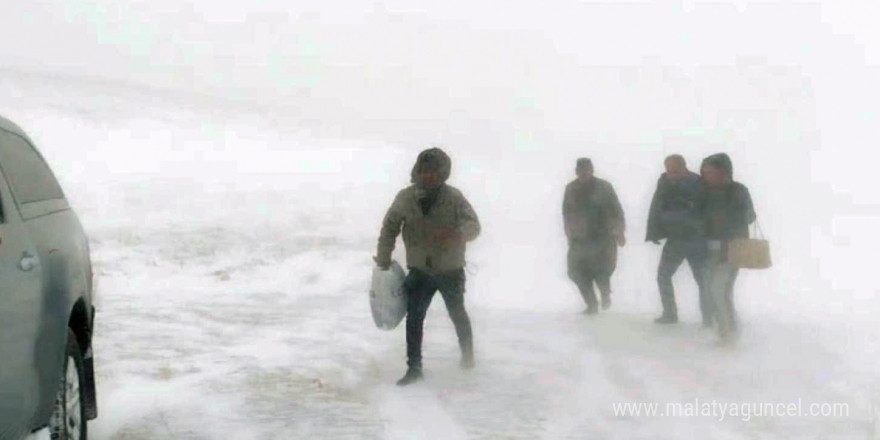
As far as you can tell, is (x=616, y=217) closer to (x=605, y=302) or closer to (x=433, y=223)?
(x=605, y=302)

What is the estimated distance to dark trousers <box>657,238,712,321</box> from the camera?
10.7 meters

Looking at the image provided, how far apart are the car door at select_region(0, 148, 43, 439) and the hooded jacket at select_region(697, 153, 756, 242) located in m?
6.83

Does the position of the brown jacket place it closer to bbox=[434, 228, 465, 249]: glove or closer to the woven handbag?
bbox=[434, 228, 465, 249]: glove

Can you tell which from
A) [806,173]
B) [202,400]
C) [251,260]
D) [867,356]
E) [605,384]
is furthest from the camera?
[806,173]

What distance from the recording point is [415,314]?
8.05m

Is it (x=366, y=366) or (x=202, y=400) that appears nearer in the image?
(x=202, y=400)

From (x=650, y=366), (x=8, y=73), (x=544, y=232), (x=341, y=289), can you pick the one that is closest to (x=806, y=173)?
(x=544, y=232)

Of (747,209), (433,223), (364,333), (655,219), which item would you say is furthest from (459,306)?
(655,219)

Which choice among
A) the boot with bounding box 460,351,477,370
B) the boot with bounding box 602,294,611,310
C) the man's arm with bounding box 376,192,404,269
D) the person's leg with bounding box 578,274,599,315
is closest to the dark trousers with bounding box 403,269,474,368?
the man's arm with bounding box 376,192,404,269

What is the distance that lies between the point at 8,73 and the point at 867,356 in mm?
42330

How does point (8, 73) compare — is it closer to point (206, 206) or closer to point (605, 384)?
point (206, 206)

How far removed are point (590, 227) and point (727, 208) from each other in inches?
83.0

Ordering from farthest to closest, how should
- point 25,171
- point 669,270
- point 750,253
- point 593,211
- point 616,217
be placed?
point 593,211
point 616,217
point 669,270
point 750,253
point 25,171

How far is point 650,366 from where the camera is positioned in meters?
8.77
